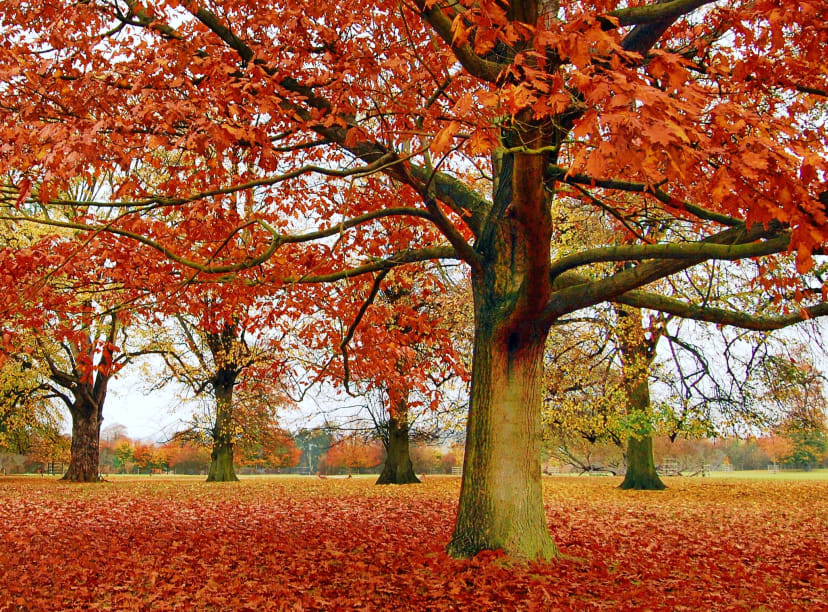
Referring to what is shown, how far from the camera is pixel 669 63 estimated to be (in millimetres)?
3789

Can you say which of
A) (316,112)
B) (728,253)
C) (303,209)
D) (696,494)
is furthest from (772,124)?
(696,494)

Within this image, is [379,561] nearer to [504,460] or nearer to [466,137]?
[504,460]

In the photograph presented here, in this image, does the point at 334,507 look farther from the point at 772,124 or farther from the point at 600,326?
the point at 772,124

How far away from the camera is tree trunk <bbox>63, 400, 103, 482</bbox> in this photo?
23.1m

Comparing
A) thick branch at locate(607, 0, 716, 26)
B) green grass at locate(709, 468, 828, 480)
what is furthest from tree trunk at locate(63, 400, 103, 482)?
green grass at locate(709, 468, 828, 480)

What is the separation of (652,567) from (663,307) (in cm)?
331

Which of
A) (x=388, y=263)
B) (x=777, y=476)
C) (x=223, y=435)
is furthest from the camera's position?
(x=777, y=476)

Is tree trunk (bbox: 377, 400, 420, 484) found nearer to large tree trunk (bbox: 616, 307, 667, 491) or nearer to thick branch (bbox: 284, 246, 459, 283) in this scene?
large tree trunk (bbox: 616, 307, 667, 491)

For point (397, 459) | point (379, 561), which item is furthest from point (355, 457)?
point (379, 561)

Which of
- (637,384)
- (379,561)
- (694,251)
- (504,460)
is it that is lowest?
(379,561)

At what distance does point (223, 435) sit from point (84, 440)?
5.96 m

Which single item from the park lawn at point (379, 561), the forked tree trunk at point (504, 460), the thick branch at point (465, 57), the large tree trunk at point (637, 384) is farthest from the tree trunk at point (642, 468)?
the thick branch at point (465, 57)

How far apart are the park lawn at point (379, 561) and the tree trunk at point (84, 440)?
11.7 meters

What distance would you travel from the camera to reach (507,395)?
709 cm
